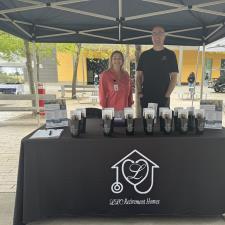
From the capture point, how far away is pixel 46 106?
8.73 ft

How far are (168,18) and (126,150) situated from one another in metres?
2.58

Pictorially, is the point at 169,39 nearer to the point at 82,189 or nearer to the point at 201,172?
the point at 201,172

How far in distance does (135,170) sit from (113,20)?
2.38 meters

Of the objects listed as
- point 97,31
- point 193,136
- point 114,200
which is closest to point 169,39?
point 97,31

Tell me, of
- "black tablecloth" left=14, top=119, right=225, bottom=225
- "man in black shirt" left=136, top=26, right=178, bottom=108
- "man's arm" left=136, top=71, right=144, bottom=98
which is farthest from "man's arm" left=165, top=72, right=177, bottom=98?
"black tablecloth" left=14, top=119, right=225, bottom=225

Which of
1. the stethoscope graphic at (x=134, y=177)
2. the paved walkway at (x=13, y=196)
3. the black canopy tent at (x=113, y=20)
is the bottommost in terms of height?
the paved walkway at (x=13, y=196)

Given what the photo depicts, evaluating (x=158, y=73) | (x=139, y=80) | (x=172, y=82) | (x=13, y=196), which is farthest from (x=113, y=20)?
(x=13, y=196)

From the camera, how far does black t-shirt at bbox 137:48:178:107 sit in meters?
3.67

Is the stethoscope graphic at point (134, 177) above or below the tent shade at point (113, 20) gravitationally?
below

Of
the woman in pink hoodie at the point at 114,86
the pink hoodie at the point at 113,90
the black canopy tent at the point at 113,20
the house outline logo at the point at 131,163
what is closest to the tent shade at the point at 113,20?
the black canopy tent at the point at 113,20

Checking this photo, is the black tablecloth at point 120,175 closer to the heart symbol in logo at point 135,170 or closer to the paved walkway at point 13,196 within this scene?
the heart symbol in logo at point 135,170

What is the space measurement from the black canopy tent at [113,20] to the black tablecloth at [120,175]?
179 cm

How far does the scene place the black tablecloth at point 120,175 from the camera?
7.96ft

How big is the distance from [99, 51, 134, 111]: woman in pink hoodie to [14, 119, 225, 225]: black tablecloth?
3.80 ft
